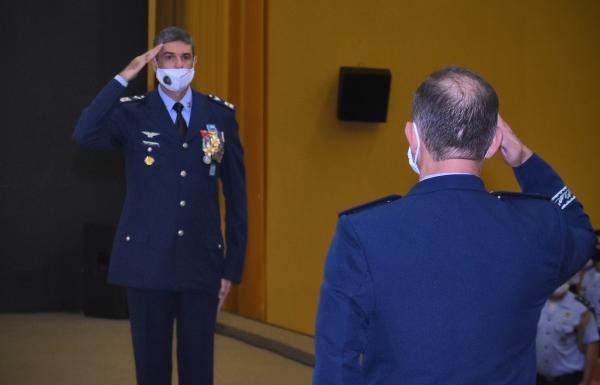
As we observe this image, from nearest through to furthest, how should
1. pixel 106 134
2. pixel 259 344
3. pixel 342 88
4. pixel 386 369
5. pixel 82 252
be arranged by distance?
1. pixel 386 369
2. pixel 106 134
3. pixel 259 344
4. pixel 342 88
5. pixel 82 252

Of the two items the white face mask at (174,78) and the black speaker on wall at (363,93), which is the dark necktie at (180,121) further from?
the black speaker on wall at (363,93)

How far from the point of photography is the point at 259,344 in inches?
227

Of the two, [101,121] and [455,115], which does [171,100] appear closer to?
[101,121]

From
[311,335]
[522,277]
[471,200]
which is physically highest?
[471,200]

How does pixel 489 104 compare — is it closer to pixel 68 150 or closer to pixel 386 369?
pixel 386 369

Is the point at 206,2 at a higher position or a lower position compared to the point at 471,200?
higher

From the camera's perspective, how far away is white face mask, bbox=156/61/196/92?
10.1ft

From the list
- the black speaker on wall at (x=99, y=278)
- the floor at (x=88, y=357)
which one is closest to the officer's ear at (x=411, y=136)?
the floor at (x=88, y=357)

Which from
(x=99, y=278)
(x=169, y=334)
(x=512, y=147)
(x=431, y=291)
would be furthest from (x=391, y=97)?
(x=431, y=291)

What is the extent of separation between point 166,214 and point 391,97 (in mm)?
3725

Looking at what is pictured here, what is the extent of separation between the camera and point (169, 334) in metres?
2.96

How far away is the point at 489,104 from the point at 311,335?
4.75m

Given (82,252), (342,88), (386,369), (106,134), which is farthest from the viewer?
(82,252)

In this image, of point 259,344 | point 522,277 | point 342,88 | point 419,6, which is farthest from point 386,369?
point 419,6
